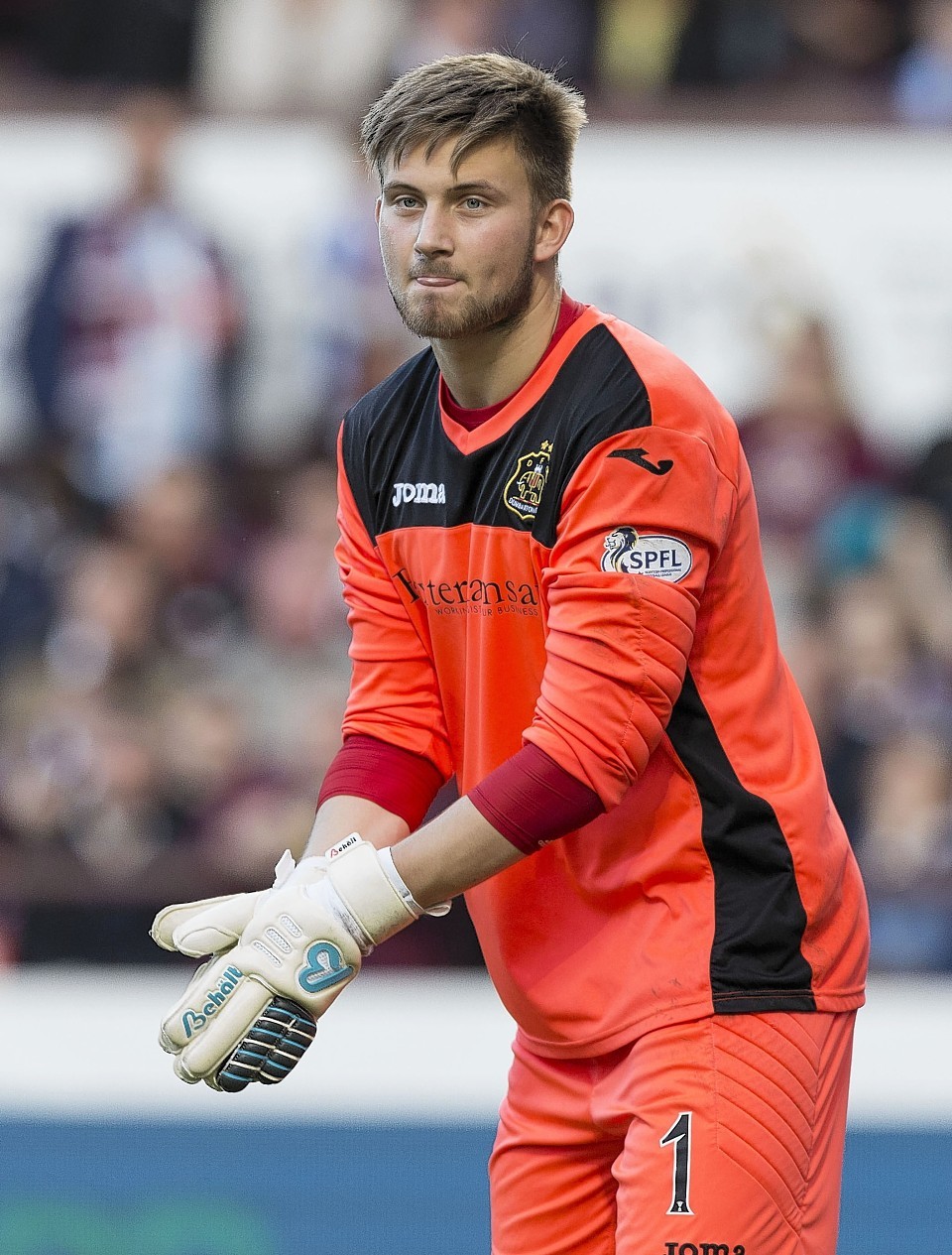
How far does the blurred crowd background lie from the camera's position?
6.25 metres

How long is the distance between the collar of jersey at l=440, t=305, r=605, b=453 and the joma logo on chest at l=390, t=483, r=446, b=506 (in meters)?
0.07

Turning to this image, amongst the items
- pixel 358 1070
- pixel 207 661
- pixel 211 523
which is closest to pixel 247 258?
pixel 211 523

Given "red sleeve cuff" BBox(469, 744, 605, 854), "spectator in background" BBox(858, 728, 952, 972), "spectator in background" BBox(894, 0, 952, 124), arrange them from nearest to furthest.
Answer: "red sleeve cuff" BBox(469, 744, 605, 854) → "spectator in background" BBox(858, 728, 952, 972) → "spectator in background" BBox(894, 0, 952, 124)

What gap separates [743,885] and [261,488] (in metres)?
4.45

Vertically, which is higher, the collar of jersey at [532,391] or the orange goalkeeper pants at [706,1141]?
the collar of jersey at [532,391]

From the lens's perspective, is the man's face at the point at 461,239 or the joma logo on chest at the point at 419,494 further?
the joma logo on chest at the point at 419,494

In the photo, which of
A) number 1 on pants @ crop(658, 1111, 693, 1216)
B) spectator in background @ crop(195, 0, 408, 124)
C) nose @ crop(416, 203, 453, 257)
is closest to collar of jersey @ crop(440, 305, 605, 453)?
nose @ crop(416, 203, 453, 257)

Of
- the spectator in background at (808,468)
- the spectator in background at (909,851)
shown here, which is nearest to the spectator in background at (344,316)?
the spectator in background at (808,468)

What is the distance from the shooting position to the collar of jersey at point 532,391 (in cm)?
279

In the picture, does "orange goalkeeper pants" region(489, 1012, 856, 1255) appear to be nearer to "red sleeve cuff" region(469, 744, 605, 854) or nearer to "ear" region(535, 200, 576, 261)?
"red sleeve cuff" region(469, 744, 605, 854)

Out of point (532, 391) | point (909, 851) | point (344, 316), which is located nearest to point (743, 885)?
point (532, 391)

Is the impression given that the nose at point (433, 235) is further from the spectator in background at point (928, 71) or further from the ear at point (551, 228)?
the spectator in background at point (928, 71)

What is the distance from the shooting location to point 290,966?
264 cm

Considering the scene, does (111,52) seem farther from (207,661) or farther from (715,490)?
(715,490)
